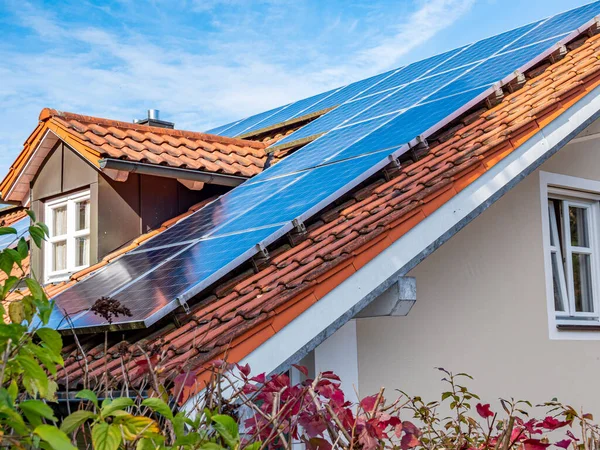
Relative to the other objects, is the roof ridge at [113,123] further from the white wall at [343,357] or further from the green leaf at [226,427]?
the green leaf at [226,427]

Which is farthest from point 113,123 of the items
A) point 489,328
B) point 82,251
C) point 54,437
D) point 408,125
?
point 54,437

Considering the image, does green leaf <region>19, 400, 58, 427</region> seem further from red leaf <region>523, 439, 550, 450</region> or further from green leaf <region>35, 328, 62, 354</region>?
red leaf <region>523, 439, 550, 450</region>

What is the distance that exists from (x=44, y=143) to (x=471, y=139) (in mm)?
5107

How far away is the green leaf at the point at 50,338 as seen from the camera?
104 inches

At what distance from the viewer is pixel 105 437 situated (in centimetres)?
244

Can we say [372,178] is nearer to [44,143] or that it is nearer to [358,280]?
[358,280]

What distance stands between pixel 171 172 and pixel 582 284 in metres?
4.57

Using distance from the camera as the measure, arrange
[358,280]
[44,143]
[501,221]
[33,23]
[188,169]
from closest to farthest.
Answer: [358,280]
[501,221]
[188,169]
[44,143]
[33,23]

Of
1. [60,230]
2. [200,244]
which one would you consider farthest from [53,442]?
[60,230]

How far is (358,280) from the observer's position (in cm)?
616

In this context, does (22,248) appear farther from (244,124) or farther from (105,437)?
(244,124)

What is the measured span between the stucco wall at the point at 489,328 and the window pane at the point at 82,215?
3.69 m

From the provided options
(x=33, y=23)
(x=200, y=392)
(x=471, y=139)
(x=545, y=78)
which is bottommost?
(x=200, y=392)

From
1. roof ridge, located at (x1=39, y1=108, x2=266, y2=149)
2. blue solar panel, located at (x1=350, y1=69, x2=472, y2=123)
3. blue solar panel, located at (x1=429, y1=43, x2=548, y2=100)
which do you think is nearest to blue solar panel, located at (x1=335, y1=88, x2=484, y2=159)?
blue solar panel, located at (x1=429, y1=43, x2=548, y2=100)
